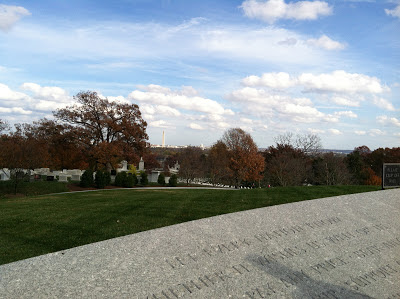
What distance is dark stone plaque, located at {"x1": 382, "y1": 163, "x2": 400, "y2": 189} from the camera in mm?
12617

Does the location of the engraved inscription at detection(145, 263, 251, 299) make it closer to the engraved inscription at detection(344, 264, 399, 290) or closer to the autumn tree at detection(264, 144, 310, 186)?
the engraved inscription at detection(344, 264, 399, 290)

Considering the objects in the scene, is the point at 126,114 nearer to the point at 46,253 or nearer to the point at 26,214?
the point at 26,214

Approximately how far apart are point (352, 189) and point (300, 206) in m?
5.08

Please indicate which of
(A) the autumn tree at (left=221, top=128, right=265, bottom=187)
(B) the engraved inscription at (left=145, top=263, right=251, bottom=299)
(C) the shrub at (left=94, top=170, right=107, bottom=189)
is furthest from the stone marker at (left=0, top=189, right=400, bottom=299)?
(A) the autumn tree at (left=221, top=128, right=265, bottom=187)

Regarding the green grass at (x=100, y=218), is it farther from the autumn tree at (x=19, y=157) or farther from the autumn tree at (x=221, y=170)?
the autumn tree at (x=221, y=170)

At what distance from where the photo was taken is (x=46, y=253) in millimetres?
6359

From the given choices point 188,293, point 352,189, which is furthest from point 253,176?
point 188,293

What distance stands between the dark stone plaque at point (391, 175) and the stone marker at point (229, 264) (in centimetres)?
457

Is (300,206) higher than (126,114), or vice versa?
(126,114)

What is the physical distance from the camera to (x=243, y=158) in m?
38.6

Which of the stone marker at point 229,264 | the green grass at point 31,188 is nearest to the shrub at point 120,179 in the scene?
the green grass at point 31,188

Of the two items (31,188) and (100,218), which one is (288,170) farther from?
(100,218)

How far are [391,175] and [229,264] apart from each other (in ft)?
32.4

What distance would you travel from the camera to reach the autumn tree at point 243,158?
3797cm
